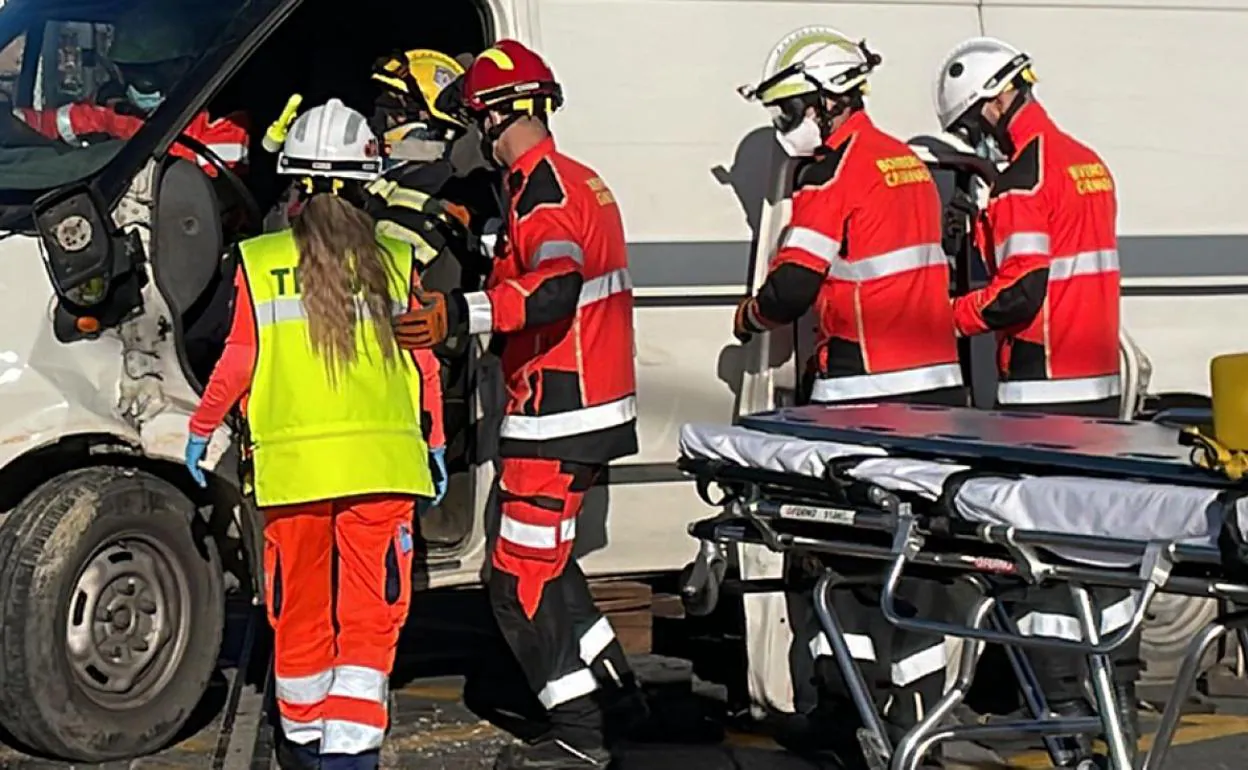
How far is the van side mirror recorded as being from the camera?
216 inches

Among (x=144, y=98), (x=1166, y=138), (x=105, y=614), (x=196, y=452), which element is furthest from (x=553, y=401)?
(x=1166, y=138)

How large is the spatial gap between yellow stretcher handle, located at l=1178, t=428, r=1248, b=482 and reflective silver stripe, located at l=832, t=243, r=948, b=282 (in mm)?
1970

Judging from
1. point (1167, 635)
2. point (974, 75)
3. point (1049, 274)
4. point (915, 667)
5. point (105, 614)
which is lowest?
point (1167, 635)

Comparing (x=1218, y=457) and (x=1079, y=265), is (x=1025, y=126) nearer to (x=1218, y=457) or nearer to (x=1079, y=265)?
(x=1079, y=265)

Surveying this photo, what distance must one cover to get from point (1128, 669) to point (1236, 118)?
7.35 feet

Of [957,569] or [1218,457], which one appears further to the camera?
[957,569]

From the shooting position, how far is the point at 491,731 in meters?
6.43

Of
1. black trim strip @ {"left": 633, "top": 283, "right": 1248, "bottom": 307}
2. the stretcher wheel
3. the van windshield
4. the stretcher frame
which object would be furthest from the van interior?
the stretcher frame

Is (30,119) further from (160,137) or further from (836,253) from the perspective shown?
(836,253)

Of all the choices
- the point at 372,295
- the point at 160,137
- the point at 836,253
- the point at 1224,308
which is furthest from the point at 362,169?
the point at 1224,308

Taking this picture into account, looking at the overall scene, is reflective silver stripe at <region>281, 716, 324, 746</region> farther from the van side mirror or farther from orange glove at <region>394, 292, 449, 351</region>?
the van side mirror

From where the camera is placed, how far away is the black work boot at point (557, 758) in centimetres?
587

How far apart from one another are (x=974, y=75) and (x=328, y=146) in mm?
1939

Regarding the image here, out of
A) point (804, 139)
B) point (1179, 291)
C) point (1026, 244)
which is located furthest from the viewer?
point (1179, 291)
